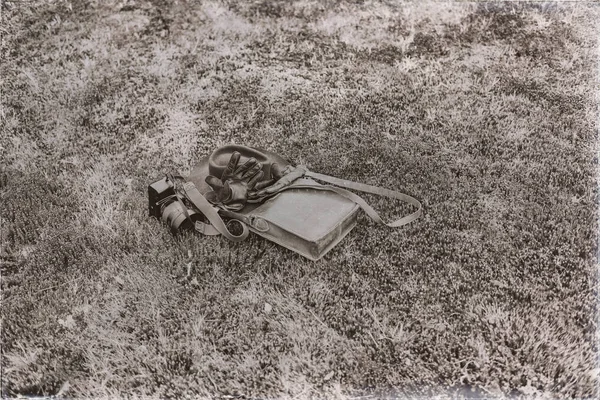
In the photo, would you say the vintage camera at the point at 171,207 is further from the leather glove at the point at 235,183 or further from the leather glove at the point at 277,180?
the leather glove at the point at 277,180

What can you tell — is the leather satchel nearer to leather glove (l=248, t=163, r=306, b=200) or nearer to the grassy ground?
leather glove (l=248, t=163, r=306, b=200)

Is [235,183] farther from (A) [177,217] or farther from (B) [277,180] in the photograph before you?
(A) [177,217]

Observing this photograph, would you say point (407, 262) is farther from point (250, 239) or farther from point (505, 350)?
point (250, 239)

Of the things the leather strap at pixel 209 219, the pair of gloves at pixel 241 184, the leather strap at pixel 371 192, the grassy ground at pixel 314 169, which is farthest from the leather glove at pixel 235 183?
the leather strap at pixel 371 192

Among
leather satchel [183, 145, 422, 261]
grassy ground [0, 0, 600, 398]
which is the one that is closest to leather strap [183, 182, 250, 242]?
leather satchel [183, 145, 422, 261]

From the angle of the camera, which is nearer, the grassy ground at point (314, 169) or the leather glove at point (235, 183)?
the grassy ground at point (314, 169)

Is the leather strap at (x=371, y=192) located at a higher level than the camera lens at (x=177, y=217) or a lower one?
lower

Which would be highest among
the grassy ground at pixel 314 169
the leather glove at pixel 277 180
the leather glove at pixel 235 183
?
the leather glove at pixel 235 183

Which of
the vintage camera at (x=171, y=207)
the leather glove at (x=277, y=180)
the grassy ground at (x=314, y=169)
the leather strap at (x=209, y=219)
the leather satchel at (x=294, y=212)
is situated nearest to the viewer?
the grassy ground at (x=314, y=169)
